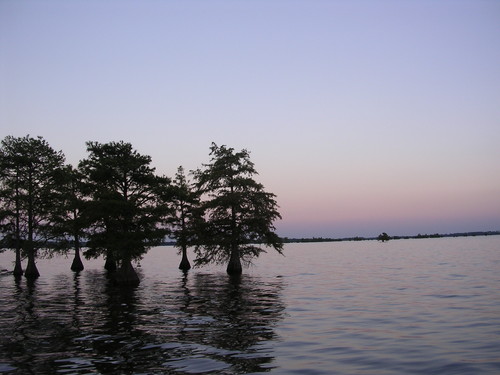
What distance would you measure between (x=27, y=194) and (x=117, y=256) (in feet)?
71.9

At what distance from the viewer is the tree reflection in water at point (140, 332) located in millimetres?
14375

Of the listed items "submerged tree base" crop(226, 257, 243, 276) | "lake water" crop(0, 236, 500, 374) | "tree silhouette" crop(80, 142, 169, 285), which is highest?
"tree silhouette" crop(80, 142, 169, 285)

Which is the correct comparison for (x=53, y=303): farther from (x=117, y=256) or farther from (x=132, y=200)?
(x=132, y=200)

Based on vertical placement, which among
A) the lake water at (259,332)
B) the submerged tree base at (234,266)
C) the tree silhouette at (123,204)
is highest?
the tree silhouette at (123,204)

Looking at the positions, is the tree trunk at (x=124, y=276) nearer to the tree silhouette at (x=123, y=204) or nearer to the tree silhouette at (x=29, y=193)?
the tree silhouette at (x=123, y=204)

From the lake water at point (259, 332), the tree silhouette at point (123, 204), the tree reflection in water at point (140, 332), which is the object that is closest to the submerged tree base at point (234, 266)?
the tree silhouette at point (123, 204)

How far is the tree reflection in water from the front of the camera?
14.4m

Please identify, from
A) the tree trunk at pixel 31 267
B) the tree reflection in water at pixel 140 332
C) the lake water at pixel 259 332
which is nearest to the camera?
the lake water at pixel 259 332

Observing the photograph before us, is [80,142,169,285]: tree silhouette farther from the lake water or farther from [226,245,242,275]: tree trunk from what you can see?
[226,245,242,275]: tree trunk

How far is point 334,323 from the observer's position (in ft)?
70.1

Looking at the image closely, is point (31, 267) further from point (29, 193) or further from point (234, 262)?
point (234, 262)

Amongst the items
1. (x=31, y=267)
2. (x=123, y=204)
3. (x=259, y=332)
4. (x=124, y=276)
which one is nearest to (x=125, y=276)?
(x=124, y=276)

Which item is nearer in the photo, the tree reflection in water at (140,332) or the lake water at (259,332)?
the lake water at (259,332)

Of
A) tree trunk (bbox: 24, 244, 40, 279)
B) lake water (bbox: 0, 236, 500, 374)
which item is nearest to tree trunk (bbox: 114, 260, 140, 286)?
lake water (bbox: 0, 236, 500, 374)
